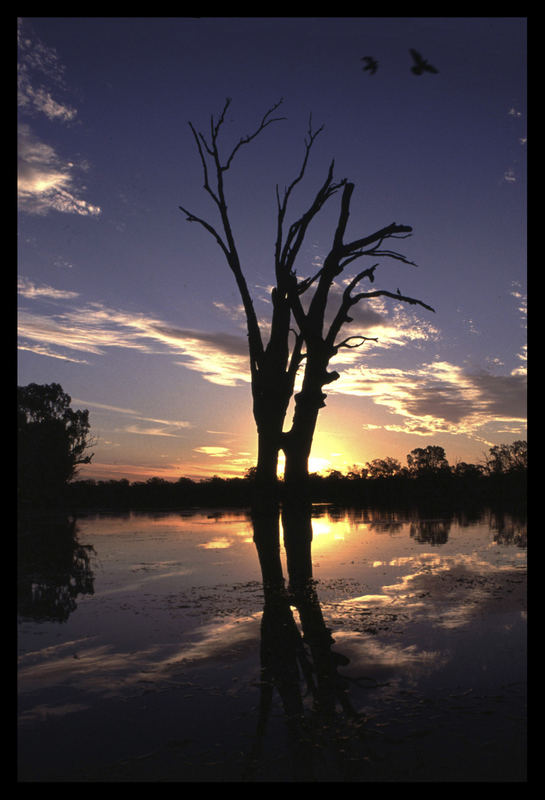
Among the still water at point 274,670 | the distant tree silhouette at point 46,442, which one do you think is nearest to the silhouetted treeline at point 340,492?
the distant tree silhouette at point 46,442

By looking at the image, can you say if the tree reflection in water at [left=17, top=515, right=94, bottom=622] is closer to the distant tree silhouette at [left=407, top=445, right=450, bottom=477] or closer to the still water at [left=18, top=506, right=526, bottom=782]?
the still water at [left=18, top=506, right=526, bottom=782]

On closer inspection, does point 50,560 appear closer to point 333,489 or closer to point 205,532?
point 205,532

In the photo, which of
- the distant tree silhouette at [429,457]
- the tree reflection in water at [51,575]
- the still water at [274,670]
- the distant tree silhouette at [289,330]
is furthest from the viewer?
the distant tree silhouette at [429,457]

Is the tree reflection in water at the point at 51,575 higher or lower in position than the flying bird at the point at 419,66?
lower

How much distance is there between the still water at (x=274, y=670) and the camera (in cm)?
→ 238

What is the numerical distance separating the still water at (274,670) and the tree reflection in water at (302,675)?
0.04ft

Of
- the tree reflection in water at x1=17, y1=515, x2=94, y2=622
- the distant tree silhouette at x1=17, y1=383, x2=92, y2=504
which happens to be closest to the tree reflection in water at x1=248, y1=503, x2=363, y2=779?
the tree reflection in water at x1=17, y1=515, x2=94, y2=622

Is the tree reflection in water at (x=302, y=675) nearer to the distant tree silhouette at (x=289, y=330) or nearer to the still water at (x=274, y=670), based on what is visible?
A: the still water at (x=274, y=670)

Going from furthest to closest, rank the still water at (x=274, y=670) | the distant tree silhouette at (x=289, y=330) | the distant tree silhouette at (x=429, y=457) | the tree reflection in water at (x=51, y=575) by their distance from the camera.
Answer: the distant tree silhouette at (x=429, y=457)
the distant tree silhouette at (x=289, y=330)
the tree reflection in water at (x=51, y=575)
the still water at (x=274, y=670)

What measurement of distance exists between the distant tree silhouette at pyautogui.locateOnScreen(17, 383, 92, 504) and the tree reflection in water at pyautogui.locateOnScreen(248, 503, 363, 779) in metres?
19.5

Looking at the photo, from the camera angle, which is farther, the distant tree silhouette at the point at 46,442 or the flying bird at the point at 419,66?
the distant tree silhouette at the point at 46,442

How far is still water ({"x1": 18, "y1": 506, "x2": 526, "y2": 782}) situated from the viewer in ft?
7.80
